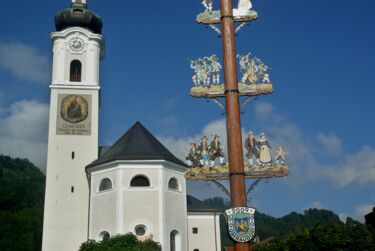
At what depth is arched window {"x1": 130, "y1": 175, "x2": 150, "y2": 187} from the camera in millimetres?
31134

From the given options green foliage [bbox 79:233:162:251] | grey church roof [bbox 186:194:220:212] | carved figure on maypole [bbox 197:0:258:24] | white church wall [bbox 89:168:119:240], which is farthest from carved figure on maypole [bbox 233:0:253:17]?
grey church roof [bbox 186:194:220:212]

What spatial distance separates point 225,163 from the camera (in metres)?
13.7

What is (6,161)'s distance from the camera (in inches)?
4407

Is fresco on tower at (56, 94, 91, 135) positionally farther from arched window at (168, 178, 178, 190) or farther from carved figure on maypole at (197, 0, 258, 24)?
carved figure on maypole at (197, 0, 258, 24)

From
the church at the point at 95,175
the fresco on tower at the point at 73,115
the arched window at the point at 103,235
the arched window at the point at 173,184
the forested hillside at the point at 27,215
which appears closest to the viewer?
the church at the point at 95,175

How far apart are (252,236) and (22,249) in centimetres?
4424

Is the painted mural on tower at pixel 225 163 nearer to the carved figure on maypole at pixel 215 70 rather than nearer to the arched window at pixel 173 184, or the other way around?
the carved figure on maypole at pixel 215 70

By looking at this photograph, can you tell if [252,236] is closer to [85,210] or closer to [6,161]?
[85,210]

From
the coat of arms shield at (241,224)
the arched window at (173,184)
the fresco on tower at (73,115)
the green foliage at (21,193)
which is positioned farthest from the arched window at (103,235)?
the green foliage at (21,193)

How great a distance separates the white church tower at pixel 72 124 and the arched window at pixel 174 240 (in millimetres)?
7019

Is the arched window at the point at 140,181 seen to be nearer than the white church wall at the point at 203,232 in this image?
Yes

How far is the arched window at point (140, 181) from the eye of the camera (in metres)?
31.1

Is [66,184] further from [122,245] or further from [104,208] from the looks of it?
[122,245]

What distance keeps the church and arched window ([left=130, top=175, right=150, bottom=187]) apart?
0.22 ft
